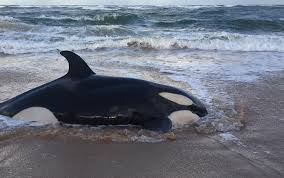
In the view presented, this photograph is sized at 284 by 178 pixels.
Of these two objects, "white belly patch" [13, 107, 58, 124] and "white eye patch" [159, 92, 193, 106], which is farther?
"white eye patch" [159, 92, 193, 106]

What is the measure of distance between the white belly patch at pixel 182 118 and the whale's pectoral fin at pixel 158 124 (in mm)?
245

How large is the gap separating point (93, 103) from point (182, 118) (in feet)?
4.10

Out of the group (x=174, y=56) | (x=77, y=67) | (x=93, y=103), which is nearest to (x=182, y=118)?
(x=93, y=103)

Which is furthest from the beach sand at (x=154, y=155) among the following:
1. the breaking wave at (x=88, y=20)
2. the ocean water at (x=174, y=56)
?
the breaking wave at (x=88, y=20)

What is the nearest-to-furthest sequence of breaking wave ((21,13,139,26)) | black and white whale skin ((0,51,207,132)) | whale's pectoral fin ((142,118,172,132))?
whale's pectoral fin ((142,118,172,132)) < black and white whale skin ((0,51,207,132)) < breaking wave ((21,13,139,26))

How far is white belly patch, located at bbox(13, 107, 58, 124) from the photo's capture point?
6336 millimetres

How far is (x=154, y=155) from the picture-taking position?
211 inches

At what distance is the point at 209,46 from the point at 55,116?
40.0 ft

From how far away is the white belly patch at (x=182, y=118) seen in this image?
652 centimetres

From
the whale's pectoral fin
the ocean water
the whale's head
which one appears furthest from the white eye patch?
the ocean water

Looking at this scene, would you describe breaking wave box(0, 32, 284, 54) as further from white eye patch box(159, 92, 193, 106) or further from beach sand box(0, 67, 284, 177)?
beach sand box(0, 67, 284, 177)

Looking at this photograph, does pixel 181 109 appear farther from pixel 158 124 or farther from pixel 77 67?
pixel 77 67

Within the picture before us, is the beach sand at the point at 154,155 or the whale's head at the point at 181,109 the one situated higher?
the whale's head at the point at 181,109

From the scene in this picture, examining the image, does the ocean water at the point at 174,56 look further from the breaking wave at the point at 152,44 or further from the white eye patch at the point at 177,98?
the white eye patch at the point at 177,98
